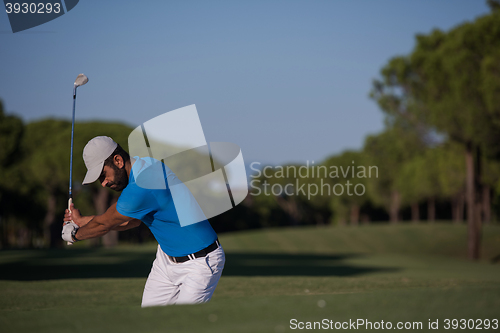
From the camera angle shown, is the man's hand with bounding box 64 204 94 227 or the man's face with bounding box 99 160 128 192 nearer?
the man's face with bounding box 99 160 128 192

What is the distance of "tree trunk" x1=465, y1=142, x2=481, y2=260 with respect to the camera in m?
27.8

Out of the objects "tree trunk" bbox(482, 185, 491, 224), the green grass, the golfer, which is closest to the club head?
the golfer

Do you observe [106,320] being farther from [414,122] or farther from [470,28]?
[414,122]

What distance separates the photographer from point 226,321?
4.20 metres

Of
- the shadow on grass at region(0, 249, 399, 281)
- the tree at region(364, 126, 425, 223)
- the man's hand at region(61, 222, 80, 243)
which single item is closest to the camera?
the man's hand at region(61, 222, 80, 243)

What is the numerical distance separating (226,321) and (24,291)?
6488 millimetres

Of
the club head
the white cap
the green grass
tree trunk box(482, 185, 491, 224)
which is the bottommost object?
tree trunk box(482, 185, 491, 224)

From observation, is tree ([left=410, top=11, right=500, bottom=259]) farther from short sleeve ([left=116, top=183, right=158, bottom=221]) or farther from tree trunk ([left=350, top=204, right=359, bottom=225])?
tree trunk ([left=350, top=204, right=359, bottom=225])

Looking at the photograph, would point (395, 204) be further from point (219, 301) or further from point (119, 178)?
point (119, 178)

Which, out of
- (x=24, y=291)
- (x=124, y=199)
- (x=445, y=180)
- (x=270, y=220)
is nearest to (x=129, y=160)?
(x=124, y=199)

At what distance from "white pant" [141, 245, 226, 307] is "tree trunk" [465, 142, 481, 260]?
25.4m

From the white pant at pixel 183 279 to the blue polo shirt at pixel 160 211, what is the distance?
0.41 ft

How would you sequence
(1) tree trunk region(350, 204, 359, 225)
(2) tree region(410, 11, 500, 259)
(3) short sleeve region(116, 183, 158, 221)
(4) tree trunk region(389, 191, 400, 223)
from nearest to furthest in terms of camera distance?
(3) short sleeve region(116, 183, 158, 221) < (2) tree region(410, 11, 500, 259) < (4) tree trunk region(389, 191, 400, 223) < (1) tree trunk region(350, 204, 359, 225)

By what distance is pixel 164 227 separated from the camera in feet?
15.0
